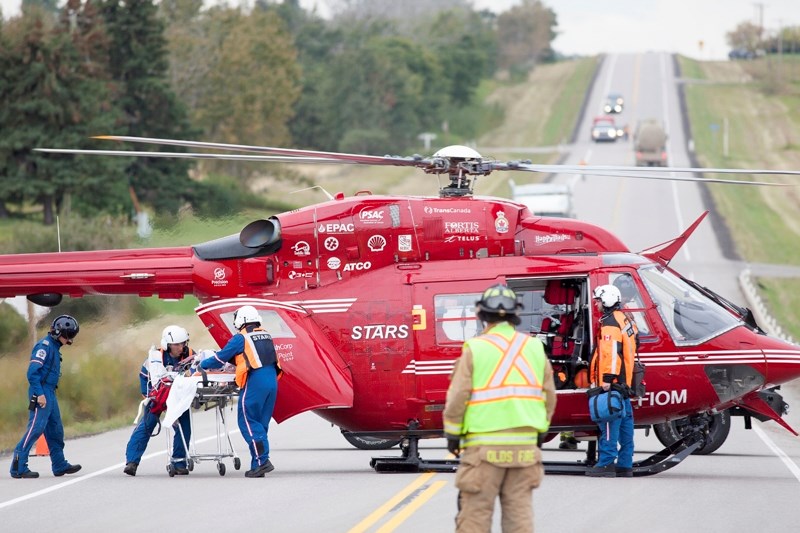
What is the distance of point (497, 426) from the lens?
28.3 ft

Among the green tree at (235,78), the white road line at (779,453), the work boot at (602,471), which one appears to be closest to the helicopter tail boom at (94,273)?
the work boot at (602,471)

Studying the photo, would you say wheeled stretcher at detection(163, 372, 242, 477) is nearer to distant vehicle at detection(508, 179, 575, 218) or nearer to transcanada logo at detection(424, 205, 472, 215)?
transcanada logo at detection(424, 205, 472, 215)

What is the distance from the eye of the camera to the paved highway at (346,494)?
37.9 feet

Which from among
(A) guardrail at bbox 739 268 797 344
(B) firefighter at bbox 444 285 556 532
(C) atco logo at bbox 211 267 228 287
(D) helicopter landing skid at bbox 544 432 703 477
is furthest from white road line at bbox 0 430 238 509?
(A) guardrail at bbox 739 268 797 344

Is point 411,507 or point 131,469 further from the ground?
point 411,507

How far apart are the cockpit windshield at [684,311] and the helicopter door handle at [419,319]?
8.81 ft

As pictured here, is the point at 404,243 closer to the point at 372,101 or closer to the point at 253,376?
the point at 253,376

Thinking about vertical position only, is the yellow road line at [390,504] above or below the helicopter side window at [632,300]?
below

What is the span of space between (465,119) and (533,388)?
104 m

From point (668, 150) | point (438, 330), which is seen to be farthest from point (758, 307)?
point (668, 150)

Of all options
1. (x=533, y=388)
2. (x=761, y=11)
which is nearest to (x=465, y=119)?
(x=761, y=11)

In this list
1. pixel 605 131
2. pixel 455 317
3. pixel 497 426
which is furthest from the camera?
pixel 605 131

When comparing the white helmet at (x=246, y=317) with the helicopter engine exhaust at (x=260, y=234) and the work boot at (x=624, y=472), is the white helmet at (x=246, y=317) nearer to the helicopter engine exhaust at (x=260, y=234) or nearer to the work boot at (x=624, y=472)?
the helicopter engine exhaust at (x=260, y=234)

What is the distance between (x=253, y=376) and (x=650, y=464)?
15.9 feet
